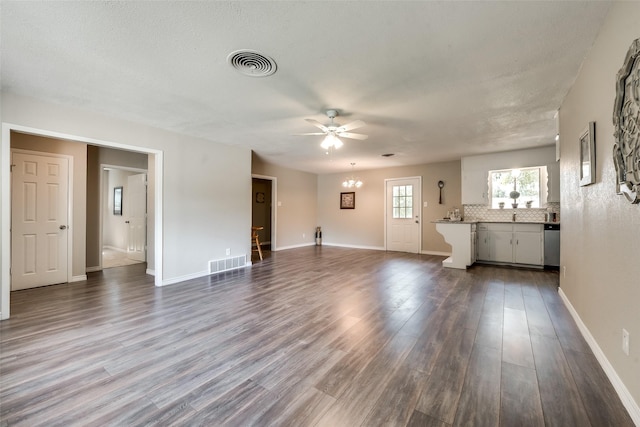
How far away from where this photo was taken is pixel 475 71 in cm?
243

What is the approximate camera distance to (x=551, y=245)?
514 cm

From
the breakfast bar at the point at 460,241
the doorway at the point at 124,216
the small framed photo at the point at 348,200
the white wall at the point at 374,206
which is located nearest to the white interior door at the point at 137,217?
the doorway at the point at 124,216

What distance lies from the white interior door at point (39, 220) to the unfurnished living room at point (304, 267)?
0.03 meters

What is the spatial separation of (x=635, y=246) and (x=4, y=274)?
533 centimetres

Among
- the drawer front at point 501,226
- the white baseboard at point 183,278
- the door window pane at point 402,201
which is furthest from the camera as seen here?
the door window pane at point 402,201

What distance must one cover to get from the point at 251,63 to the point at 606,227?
3024 mm

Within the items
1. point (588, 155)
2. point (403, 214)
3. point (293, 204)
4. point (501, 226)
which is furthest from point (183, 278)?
point (501, 226)

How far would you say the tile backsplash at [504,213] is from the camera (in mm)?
5508

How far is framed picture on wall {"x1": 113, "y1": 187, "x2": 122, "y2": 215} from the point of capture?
7.28m

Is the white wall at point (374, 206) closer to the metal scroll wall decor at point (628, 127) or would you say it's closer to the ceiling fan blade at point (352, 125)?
the ceiling fan blade at point (352, 125)

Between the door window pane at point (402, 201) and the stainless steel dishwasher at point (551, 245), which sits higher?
the door window pane at point (402, 201)

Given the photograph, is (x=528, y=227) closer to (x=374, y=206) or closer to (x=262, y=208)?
(x=374, y=206)

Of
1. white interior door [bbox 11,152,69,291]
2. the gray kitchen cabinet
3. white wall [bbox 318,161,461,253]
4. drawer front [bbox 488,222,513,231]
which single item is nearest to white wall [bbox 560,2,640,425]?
the gray kitchen cabinet

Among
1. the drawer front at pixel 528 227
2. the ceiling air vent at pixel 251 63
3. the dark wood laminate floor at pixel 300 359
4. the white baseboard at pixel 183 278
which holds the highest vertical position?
the ceiling air vent at pixel 251 63
